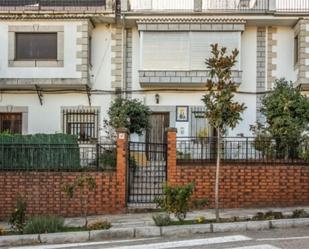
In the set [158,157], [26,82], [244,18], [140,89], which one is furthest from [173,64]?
[158,157]

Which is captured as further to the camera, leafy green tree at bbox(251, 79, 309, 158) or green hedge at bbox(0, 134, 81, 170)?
leafy green tree at bbox(251, 79, 309, 158)

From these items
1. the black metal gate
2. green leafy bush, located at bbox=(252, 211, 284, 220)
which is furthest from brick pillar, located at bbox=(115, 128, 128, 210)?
green leafy bush, located at bbox=(252, 211, 284, 220)

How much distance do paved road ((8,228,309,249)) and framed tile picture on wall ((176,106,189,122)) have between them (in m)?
11.1

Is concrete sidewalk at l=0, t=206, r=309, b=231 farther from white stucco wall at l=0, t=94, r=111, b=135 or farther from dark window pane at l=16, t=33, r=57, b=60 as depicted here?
dark window pane at l=16, t=33, r=57, b=60

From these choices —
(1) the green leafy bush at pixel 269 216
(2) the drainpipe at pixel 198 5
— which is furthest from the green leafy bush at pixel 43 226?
(2) the drainpipe at pixel 198 5

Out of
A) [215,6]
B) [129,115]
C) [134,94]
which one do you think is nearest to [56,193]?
[129,115]

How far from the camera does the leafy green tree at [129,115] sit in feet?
68.8

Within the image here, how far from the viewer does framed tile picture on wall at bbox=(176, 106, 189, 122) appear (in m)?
22.4

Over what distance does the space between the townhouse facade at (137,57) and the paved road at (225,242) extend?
11.0m

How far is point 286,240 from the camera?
1040cm

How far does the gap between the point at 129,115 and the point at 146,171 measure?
5.96 meters

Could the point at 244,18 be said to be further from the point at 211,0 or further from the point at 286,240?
the point at 286,240

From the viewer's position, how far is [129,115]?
21.1 metres

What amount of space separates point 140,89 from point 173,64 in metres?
1.62
